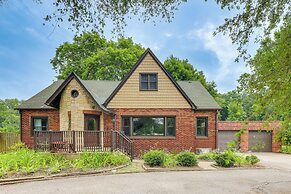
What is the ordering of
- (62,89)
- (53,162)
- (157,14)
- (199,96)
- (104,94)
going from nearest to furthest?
1. (157,14)
2. (53,162)
3. (62,89)
4. (104,94)
5. (199,96)

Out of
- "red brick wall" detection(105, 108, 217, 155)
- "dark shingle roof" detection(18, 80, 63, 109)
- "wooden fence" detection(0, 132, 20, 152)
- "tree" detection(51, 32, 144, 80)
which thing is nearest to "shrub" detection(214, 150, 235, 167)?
"red brick wall" detection(105, 108, 217, 155)

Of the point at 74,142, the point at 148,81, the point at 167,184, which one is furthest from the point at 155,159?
the point at 148,81

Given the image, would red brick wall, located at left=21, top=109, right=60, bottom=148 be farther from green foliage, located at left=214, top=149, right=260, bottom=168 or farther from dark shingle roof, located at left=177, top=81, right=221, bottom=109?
green foliage, located at left=214, top=149, right=260, bottom=168

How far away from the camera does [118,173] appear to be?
33.2 ft

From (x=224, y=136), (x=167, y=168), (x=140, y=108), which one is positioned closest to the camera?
(x=167, y=168)

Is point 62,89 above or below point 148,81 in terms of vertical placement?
below

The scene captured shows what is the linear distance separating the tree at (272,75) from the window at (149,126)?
1035cm

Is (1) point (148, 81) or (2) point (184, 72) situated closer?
(1) point (148, 81)

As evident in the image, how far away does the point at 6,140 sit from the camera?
17.4 m

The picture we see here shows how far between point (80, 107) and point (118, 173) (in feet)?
21.7

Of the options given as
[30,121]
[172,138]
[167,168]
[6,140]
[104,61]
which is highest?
[104,61]

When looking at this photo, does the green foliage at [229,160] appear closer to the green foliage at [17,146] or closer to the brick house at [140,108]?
the brick house at [140,108]

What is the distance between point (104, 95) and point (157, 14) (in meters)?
13.6

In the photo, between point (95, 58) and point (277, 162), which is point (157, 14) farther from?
point (95, 58)
